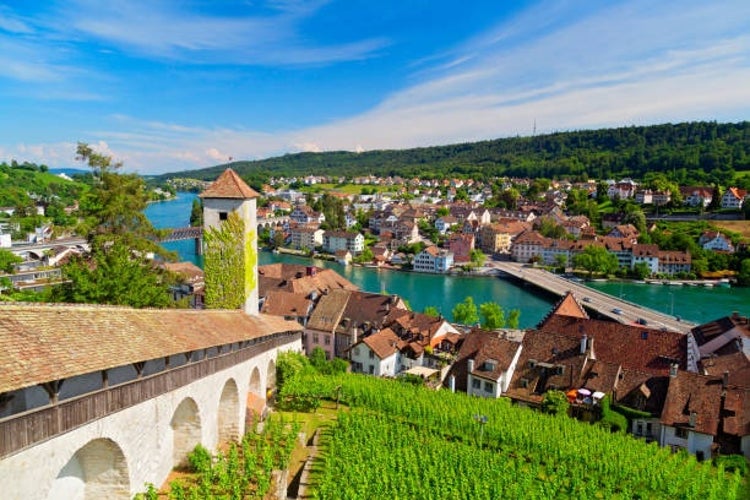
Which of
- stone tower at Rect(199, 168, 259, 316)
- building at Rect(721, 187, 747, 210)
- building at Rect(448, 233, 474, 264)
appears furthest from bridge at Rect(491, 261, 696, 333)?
building at Rect(721, 187, 747, 210)

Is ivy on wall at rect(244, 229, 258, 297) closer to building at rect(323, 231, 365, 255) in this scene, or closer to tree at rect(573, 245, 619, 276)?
tree at rect(573, 245, 619, 276)

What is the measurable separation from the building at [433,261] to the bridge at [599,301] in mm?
7966

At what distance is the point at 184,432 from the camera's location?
47.5 feet

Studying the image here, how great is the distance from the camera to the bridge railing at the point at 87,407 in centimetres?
816

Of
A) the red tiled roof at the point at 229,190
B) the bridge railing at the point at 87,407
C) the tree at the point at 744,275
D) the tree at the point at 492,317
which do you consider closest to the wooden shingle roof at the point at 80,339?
the bridge railing at the point at 87,407

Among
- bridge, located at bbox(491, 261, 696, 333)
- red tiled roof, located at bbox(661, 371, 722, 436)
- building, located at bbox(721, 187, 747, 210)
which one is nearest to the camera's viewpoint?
red tiled roof, located at bbox(661, 371, 722, 436)

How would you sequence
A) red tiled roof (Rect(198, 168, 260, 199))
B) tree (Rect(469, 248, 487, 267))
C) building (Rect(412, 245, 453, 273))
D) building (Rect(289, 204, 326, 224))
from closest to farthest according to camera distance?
red tiled roof (Rect(198, 168, 260, 199))
building (Rect(412, 245, 453, 273))
tree (Rect(469, 248, 487, 267))
building (Rect(289, 204, 326, 224))

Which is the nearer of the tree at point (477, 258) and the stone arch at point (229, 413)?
the stone arch at point (229, 413)

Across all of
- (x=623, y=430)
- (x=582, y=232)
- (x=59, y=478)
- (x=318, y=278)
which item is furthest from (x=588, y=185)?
(x=59, y=478)

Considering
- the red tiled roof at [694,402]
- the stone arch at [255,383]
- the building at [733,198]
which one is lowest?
the red tiled roof at [694,402]

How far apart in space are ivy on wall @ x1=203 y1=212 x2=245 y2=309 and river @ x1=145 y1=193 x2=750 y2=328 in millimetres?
36697

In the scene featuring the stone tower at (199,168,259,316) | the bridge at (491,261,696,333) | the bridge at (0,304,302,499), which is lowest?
the bridge at (491,261,696,333)

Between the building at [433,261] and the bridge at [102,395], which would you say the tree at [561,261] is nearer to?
the building at [433,261]

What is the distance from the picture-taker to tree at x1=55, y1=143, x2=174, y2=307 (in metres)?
21.5
